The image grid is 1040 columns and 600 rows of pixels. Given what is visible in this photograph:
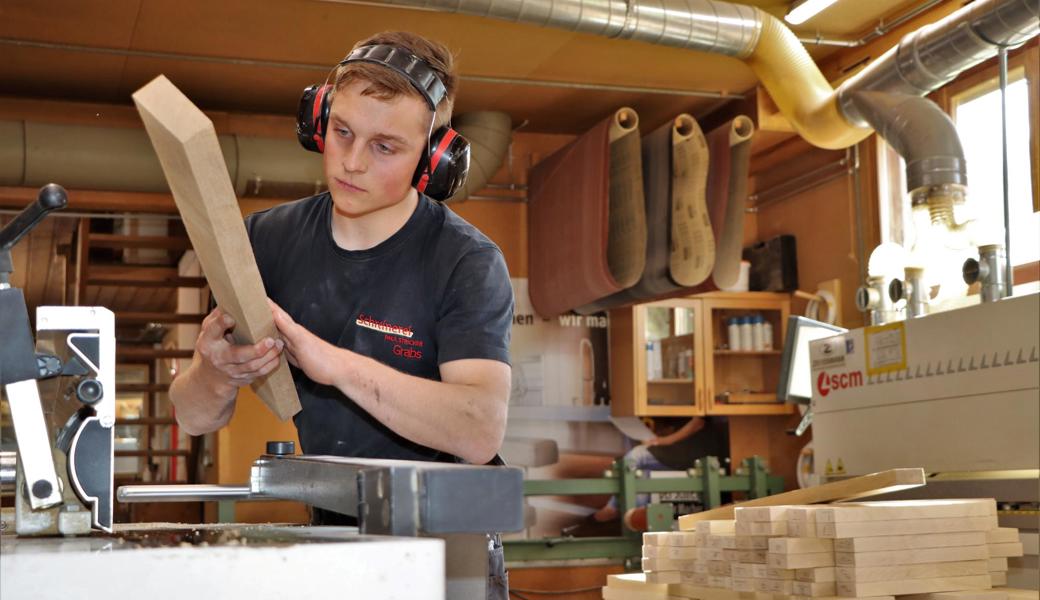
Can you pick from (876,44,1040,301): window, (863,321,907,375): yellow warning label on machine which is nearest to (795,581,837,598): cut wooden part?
(863,321,907,375): yellow warning label on machine

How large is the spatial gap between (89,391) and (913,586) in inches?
88.2

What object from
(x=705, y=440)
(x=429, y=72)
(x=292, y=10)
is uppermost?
(x=292, y=10)

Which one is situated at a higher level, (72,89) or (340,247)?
(72,89)

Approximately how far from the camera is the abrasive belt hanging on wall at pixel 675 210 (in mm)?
5195

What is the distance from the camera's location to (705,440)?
6.38 meters

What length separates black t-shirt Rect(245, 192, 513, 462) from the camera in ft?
6.05

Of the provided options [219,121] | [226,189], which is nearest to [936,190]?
[226,189]

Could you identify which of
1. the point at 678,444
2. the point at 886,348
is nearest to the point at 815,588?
the point at 886,348

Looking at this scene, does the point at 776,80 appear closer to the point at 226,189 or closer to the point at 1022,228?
the point at 1022,228

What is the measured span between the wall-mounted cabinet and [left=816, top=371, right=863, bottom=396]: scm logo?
6.41 ft

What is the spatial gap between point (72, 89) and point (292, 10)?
1.65 metres

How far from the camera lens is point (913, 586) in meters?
2.80

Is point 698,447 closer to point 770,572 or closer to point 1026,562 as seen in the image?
point 1026,562

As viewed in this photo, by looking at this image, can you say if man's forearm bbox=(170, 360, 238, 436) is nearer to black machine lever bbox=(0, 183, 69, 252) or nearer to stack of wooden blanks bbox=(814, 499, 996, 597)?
black machine lever bbox=(0, 183, 69, 252)
